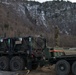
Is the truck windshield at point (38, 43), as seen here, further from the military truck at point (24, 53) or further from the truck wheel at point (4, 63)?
the truck wheel at point (4, 63)

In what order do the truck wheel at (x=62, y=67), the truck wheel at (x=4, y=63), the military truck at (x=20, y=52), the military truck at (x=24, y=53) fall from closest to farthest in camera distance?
the truck wheel at (x=62, y=67)
the military truck at (x=24, y=53)
the military truck at (x=20, y=52)
the truck wheel at (x=4, y=63)

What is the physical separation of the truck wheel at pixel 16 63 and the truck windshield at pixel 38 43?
1386 millimetres

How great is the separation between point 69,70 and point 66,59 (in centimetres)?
70

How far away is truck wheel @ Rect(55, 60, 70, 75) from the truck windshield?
9.87 feet

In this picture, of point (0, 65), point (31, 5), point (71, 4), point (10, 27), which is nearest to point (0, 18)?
point (10, 27)

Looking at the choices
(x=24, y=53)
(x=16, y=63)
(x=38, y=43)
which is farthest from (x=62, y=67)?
(x=16, y=63)

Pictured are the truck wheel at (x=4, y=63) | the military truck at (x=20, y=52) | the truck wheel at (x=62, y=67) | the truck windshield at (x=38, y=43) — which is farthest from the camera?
the truck wheel at (x=4, y=63)

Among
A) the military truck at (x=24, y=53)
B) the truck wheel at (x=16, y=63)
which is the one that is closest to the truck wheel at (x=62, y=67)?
the military truck at (x=24, y=53)

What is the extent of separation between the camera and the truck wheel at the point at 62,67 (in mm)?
14487

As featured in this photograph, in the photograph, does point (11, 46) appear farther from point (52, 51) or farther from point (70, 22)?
point (70, 22)

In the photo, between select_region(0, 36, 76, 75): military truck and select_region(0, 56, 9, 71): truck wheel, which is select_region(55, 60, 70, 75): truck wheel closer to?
select_region(0, 36, 76, 75): military truck

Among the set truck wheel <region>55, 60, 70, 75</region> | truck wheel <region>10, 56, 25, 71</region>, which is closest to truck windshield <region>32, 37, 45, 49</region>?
truck wheel <region>10, 56, 25, 71</region>

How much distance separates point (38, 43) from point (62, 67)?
3.70 m

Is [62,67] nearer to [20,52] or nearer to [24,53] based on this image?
[24,53]
